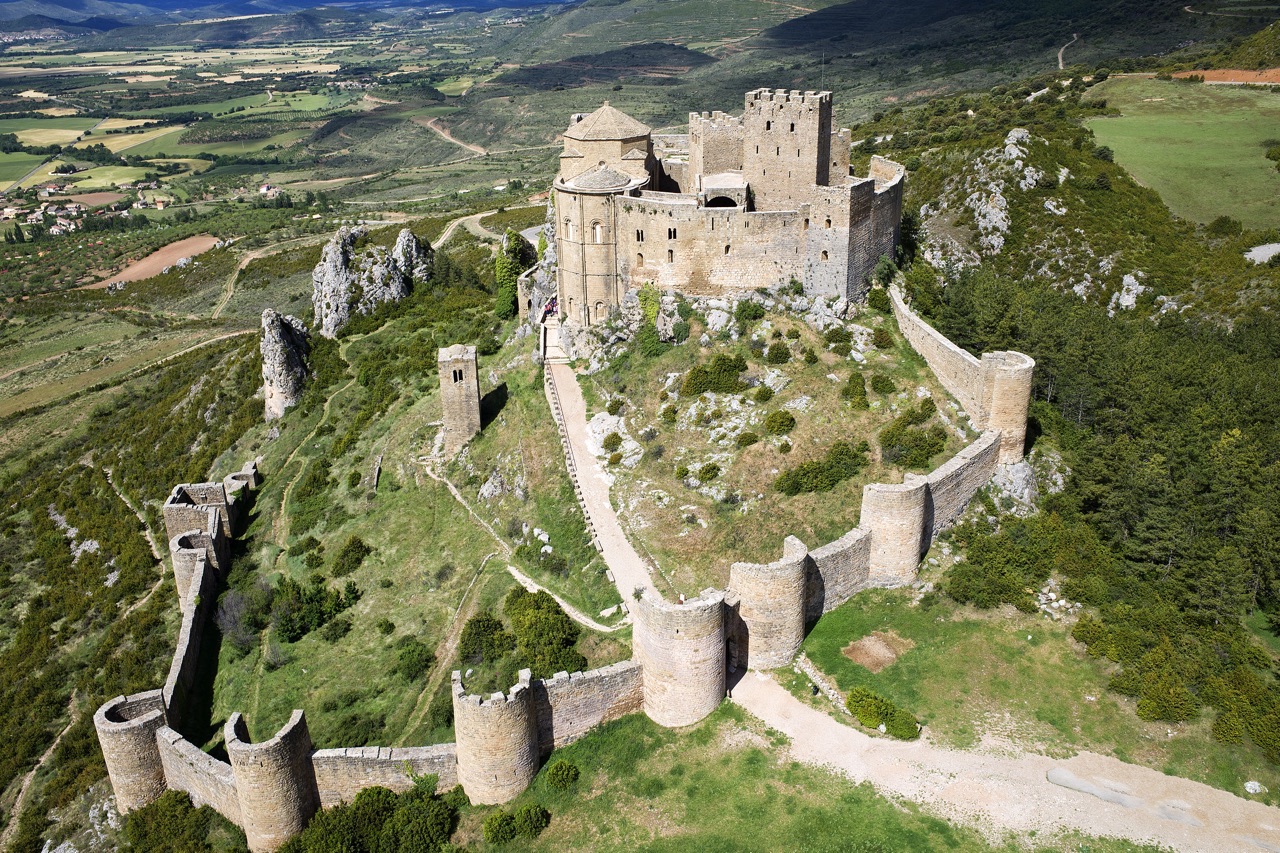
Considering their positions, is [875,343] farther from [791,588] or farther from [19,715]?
[19,715]

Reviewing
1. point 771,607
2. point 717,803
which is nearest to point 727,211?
point 771,607

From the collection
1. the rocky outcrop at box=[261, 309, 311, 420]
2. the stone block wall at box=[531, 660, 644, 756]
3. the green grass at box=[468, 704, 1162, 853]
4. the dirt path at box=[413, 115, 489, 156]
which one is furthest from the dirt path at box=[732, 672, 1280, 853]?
the dirt path at box=[413, 115, 489, 156]

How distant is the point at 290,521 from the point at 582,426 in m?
15.5

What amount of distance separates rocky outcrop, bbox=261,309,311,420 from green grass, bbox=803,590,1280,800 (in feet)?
123

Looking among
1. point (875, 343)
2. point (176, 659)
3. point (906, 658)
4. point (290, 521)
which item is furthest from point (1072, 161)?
point (176, 659)

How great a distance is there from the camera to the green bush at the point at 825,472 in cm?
3831

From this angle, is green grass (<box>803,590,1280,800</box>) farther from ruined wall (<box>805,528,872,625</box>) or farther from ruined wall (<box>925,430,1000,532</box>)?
ruined wall (<box>925,430,1000,532</box>)

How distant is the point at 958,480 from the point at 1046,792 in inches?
490

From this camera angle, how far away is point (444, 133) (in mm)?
182000

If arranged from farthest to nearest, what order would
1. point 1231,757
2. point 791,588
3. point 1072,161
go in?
point 1072,161, point 791,588, point 1231,757

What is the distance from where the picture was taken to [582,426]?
44188 millimetres

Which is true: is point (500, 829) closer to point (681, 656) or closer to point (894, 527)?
point (681, 656)

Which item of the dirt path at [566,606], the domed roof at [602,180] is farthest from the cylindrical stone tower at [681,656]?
the domed roof at [602,180]

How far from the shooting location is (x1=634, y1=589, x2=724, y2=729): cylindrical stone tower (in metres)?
28.0
